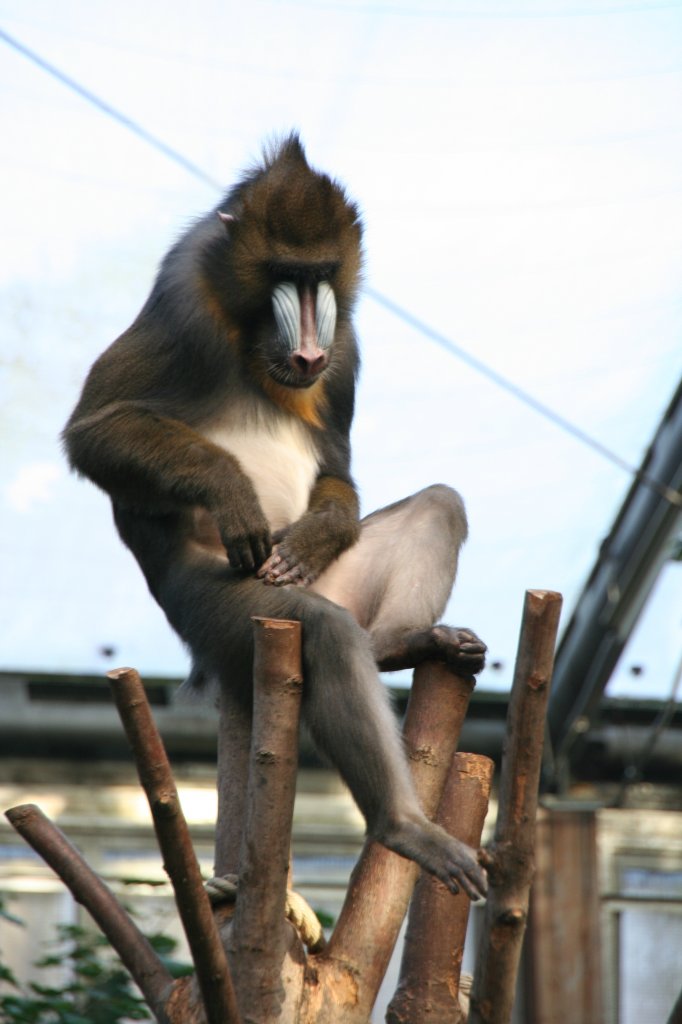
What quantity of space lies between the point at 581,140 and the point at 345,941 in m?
4.02

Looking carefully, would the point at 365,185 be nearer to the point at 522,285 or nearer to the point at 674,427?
the point at 522,285

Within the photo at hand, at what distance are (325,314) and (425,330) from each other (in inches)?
108

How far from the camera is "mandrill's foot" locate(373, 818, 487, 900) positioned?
3.25 metres

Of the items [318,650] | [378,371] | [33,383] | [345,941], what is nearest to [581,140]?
[378,371]

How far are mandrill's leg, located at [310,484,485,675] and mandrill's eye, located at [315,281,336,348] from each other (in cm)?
56

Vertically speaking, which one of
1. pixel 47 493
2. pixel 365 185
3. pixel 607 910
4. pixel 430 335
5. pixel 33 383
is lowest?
pixel 607 910

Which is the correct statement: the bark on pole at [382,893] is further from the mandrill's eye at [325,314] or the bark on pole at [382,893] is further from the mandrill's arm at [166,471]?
the mandrill's eye at [325,314]

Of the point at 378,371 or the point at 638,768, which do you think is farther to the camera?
the point at 638,768

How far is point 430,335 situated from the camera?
6.69 meters

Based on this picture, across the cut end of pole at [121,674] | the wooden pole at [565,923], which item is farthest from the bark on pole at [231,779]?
the wooden pole at [565,923]

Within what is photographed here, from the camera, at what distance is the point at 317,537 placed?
4.07 metres

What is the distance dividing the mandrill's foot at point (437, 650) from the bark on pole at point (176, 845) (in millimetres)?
971

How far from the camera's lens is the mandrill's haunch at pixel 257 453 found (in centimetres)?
381

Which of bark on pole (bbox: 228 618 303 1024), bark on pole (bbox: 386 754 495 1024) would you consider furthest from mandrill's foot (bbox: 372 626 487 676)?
bark on pole (bbox: 228 618 303 1024)
